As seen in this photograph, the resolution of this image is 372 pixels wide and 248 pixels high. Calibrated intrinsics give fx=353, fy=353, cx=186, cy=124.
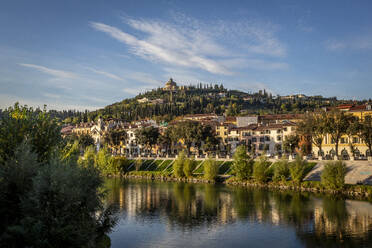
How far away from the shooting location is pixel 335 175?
63.4 metres

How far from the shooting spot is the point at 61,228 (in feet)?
75.9

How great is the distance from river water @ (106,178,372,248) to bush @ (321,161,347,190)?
468cm

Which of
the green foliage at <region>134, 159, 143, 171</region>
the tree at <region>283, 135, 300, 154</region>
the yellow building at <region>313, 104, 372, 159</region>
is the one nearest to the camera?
the yellow building at <region>313, 104, 372, 159</region>

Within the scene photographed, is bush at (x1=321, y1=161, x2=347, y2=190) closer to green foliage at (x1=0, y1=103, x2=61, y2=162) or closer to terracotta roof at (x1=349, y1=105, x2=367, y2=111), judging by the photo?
terracotta roof at (x1=349, y1=105, x2=367, y2=111)

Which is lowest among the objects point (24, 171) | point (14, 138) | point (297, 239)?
point (297, 239)

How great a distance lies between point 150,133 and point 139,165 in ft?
61.1

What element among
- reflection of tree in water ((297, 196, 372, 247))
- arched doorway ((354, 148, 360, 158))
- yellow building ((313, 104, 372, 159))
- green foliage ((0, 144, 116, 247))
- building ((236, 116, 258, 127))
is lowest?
reflection of tree in water ((297, 196, 372, 247))

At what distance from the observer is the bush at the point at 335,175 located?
63.0m

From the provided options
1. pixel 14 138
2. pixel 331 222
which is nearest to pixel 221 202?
pixel 331 222

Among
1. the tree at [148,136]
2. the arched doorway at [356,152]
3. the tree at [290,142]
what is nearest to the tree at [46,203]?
the arched doorway at [356,152]

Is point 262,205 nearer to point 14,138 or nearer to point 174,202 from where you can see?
point 174,202

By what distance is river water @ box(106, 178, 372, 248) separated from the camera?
36812mm

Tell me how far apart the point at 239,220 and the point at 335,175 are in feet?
88.3

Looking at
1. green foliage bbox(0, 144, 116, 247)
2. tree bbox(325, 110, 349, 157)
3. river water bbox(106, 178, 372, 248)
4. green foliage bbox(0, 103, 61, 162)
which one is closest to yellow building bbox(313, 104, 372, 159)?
tree bbox(325, 110, 349, 157)
